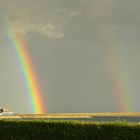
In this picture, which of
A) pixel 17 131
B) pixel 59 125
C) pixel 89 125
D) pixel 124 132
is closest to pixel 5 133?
pixel 17 131

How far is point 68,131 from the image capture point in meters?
27.9

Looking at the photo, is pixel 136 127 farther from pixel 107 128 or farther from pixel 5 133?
pixel 5 133

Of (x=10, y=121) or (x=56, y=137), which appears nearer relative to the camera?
(x=56, y=137)

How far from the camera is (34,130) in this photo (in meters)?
28.6

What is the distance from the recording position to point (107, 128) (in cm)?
2741

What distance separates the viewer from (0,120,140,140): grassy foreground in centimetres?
2705

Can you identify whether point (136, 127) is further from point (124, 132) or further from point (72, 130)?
point (72, 130)

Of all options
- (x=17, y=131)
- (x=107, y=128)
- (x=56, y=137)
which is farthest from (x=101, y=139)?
(x=17, y=131)

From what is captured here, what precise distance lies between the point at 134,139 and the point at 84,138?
280 cm

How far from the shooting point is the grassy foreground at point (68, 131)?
27.0m

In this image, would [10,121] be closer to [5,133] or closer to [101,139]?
[5,133]

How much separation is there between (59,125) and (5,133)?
3415 mm

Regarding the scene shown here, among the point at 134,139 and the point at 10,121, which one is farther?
the point at 10,121

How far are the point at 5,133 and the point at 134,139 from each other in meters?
7.91
